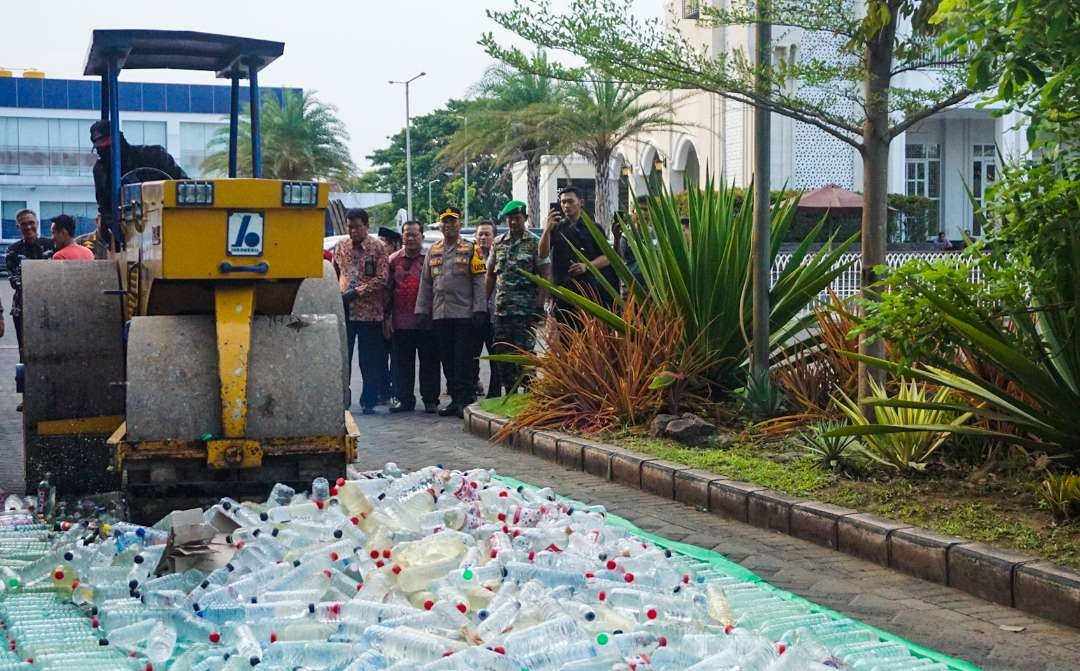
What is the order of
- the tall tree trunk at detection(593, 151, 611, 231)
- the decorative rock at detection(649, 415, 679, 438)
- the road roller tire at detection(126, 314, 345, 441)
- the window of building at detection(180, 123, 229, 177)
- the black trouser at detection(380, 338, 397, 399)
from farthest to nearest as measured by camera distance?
the window of building at detection(180, 123, 229, 177)
the tall tree trunk at detection(593, 151, 611, 231)
the black trouser at detection(380, 338, 397, 399)
the decorative rock at detection(649, 415, 679, 438)
the road roller tire at detection(126, 314, 345, 441)

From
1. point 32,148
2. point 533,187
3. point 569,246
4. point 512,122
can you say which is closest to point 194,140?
point 32,148

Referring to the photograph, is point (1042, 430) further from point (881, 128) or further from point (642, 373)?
point (642, 373)

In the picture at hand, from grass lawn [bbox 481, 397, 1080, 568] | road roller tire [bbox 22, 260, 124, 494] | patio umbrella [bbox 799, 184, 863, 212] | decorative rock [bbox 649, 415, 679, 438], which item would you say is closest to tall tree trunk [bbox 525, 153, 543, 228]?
patio umbrella [bbox 799, 184, 863, 212]

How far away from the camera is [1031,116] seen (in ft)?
22.2

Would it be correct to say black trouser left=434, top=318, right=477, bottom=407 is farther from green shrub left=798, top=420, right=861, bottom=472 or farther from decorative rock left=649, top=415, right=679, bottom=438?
green shrub left=798, top=420, right=861, bottom=472

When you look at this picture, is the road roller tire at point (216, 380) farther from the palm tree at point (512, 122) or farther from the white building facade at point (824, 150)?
the palm tree at point (512, 122)

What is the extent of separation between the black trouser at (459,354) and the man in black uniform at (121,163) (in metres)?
4.01

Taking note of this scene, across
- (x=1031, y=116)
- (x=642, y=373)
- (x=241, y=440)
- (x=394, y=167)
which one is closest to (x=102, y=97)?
(x=241, y=440)

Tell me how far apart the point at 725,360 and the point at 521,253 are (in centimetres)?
284

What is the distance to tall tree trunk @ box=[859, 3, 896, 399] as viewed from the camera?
899 cm

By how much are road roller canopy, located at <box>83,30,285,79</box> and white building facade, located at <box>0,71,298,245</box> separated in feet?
215

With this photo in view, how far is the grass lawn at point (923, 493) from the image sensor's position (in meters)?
6.79

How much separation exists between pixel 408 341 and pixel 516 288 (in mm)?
1304

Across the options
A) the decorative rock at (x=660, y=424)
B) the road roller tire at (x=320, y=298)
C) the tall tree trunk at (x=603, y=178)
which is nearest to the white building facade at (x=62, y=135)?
the tall tree trunk at (x=603, y=178)
